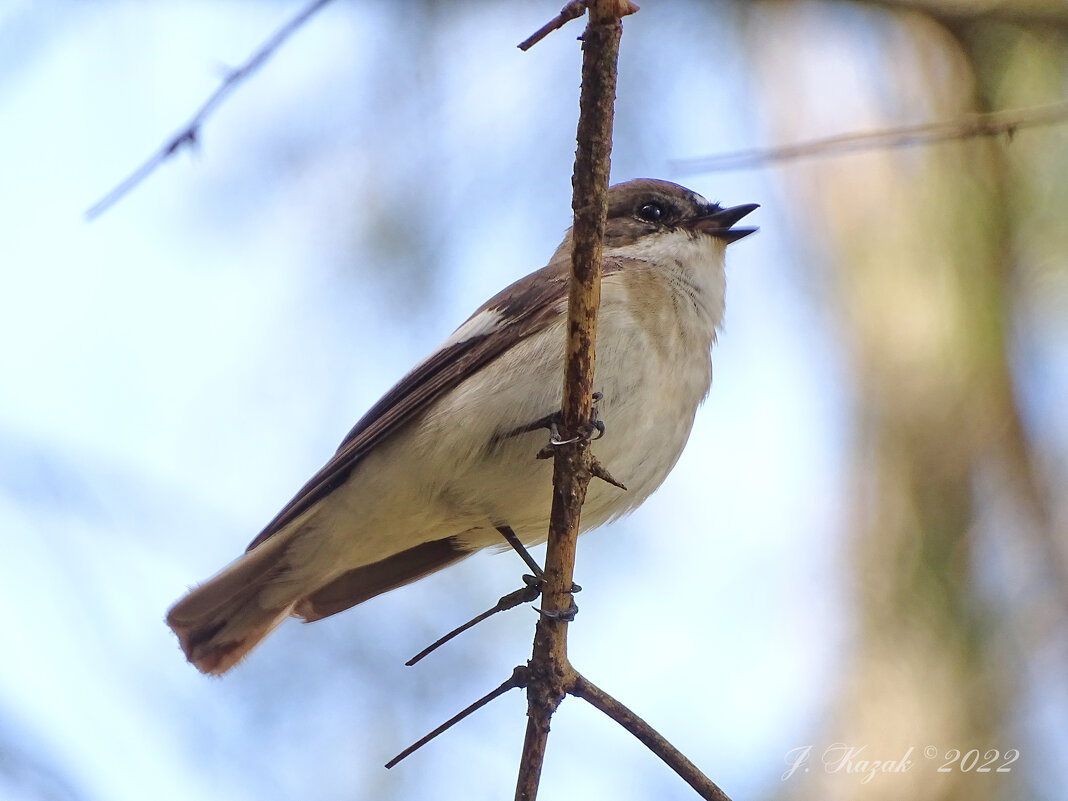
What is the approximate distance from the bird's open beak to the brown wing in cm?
76

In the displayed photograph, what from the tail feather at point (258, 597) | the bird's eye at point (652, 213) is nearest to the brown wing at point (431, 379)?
the tail feather at point (258, 597)

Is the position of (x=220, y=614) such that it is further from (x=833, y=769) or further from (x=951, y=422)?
(x=951, y=422)

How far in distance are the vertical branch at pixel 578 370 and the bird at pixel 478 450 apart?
2.26ft

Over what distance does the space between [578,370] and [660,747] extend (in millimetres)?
899

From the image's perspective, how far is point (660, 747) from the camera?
2.74m

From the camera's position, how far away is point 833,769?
5004 millimetres

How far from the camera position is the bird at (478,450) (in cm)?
382

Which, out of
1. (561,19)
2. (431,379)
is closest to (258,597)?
(431,379)

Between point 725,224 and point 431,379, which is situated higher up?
point 725,224

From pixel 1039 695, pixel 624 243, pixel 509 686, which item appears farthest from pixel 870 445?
pixel 509 686

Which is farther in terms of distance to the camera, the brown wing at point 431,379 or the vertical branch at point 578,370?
the brown wing at point 431,379

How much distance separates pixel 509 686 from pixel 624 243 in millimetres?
2242

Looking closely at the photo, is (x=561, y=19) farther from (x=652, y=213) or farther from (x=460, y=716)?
(x=652, y=213)

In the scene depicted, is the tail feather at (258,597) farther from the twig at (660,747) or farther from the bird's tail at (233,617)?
the twig at (660,747)
